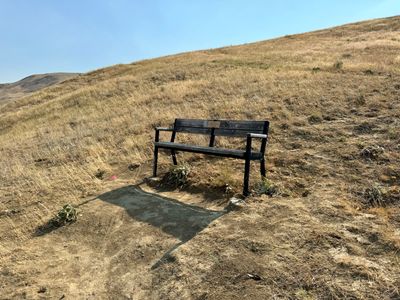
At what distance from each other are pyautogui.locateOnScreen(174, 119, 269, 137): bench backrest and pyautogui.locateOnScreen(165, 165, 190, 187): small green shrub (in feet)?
3.16

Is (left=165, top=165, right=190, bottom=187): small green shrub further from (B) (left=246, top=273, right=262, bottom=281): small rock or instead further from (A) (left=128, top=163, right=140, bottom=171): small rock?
(B) (left=246, top=273, right=262, bottom=281): small rock

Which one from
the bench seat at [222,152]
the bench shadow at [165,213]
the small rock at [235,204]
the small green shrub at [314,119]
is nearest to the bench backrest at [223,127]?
the bench seat at [222,152]

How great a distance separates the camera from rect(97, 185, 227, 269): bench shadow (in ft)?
17.7

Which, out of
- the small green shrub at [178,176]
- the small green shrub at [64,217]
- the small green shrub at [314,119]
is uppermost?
the small green shrub at [314,119]

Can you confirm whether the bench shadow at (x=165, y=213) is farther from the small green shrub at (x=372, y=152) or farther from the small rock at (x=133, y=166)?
the small green shrub at (x=372, y=152)

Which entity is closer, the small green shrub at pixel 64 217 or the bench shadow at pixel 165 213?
the bench shadow at pixel 165 213

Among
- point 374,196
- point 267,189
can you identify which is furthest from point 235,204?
point 374,196

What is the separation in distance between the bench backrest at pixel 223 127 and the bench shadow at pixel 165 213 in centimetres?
181

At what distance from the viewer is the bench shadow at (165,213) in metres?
5.41

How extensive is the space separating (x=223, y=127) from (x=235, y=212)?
101 inches

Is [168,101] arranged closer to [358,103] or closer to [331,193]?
[358,103]

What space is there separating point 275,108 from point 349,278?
26.1 ft

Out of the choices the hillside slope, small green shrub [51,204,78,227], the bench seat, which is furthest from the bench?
small green shrub [51,204,78,227]

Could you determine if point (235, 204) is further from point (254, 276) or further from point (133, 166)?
point (133, 166)
